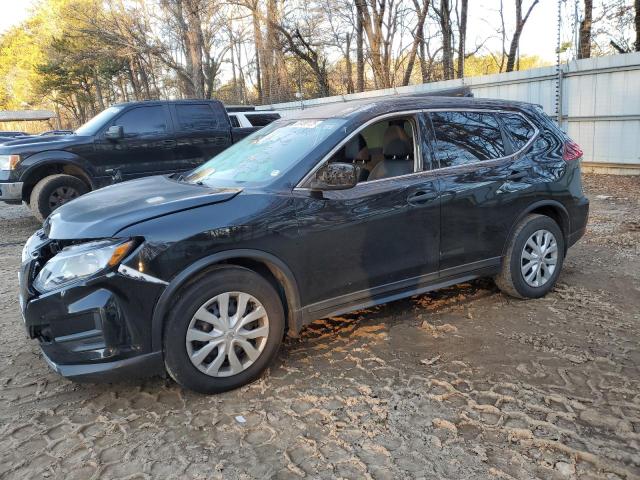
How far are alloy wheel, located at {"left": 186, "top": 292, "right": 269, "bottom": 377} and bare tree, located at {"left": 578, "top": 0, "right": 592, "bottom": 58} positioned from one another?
651 inches

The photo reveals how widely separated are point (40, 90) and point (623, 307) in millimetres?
50388

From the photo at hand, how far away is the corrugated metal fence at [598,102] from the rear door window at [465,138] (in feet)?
23.5

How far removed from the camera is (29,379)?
3.41 meters

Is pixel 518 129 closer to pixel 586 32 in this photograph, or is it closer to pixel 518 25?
pixel 586 32

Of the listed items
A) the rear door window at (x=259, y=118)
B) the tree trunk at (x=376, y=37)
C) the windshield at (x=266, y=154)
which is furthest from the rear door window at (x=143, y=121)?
the tree trunk at (x=376, y=37)

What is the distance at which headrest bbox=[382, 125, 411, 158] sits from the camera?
3923 millimetres

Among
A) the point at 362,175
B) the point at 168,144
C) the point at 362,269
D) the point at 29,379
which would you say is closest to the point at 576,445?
the point at 362,269

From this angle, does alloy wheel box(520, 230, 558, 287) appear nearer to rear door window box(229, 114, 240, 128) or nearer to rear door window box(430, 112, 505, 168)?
rear door window box(430, 112, 505, 168)

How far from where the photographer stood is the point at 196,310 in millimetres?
2943

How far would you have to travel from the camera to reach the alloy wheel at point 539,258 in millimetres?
4383

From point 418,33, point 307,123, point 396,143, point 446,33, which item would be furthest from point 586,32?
point 307,123

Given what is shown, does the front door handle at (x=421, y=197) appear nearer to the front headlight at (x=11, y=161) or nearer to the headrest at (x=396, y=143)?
the headrest at (x=396, y=143)

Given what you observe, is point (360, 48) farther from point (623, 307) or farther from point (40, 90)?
point (40, 90)

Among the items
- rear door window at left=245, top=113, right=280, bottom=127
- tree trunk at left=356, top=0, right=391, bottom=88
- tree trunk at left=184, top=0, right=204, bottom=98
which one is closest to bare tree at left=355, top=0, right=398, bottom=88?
tree trunk at left=356, top=0, right=391, bottom=88
